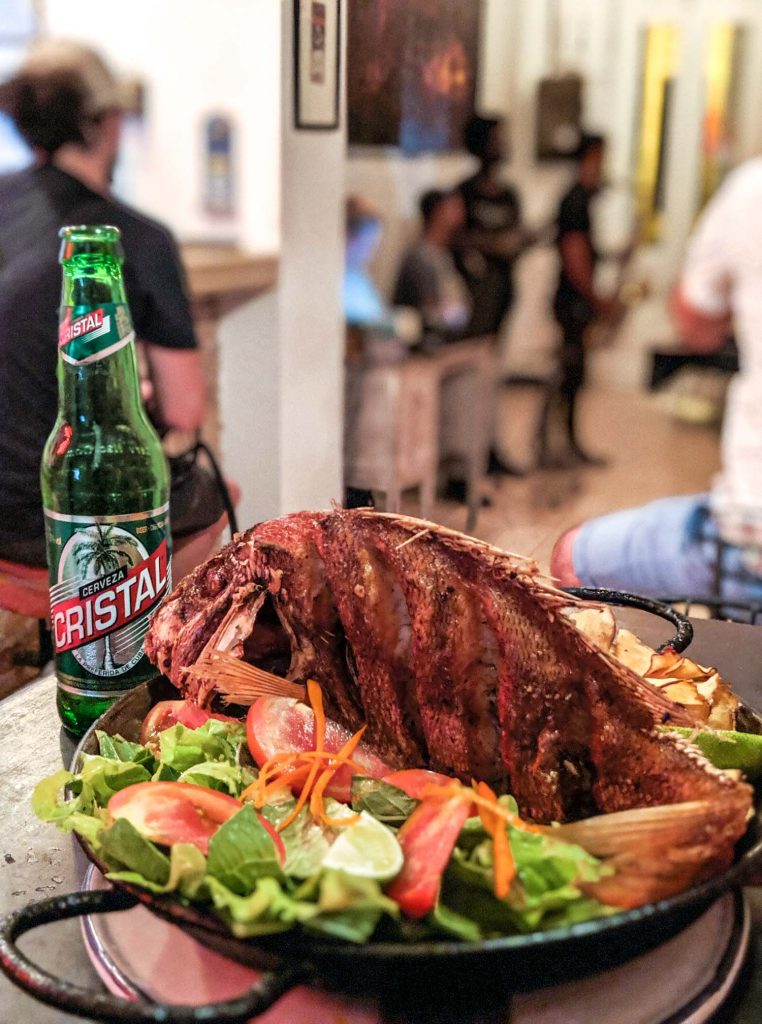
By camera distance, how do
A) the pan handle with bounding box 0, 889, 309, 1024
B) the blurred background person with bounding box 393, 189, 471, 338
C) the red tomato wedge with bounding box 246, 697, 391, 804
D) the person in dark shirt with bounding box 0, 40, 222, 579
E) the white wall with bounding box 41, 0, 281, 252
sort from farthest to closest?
the blurred background person with bounding box 393, 189, 471, 338 → the white wall with bounding box 41, 0, 281, 252 → the person in dark shirt with bounding box 0, 40, 222, 579 → the red tomato wedge with bounding box 246, 697, 391, 804 → the pan handle with bounding box 0, 889, 309, 1024

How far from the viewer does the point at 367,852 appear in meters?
0.63

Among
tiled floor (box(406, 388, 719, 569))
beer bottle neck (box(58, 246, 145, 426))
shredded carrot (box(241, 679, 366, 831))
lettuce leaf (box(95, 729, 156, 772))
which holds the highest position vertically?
beer bottle neck (box(58, 246, 145, 426))

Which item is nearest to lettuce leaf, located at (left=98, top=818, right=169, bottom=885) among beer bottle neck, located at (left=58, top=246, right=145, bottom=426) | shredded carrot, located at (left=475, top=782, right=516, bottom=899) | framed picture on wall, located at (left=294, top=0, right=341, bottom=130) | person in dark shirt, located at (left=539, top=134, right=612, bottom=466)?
shredded carrot, located at (left=475, top=782, right=516, bottom=899)

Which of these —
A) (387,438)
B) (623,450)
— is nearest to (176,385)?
(387,438)

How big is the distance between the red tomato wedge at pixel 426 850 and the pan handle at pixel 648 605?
362mm

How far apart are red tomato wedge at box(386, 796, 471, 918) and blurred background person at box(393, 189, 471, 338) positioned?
354 centimetres

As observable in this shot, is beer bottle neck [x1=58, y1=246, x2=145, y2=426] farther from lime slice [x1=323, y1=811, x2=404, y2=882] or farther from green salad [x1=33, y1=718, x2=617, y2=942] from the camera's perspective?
lime slice [x1=323, y1=811, x2=404, y2=882]

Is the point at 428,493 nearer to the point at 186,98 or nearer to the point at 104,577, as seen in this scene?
the point at 104,577

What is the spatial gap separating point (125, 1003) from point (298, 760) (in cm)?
24

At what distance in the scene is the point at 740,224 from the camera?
1.81m

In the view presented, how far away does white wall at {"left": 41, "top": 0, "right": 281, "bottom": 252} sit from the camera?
4129 mm

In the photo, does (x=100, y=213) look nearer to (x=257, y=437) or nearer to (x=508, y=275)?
(x=257, y=437)

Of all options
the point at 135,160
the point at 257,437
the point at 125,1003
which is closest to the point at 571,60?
the point at 135,160

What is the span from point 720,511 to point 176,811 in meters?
1.34
